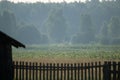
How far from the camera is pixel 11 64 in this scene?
16.1 m

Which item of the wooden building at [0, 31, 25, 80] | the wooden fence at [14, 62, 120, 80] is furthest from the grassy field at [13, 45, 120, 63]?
the wooden building at [0, 31, 25, 80]

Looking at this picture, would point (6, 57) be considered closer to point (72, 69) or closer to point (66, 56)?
point (72, 69)

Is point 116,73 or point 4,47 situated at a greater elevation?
point 4,47

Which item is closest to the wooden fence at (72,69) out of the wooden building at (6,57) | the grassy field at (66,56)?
the wooden building at (6,57)

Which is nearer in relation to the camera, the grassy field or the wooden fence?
the wooden fence

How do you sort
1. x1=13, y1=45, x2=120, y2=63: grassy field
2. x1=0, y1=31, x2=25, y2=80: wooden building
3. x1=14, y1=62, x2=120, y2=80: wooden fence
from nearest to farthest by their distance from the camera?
1. x1=0, y1=31, x2=25, y2=80: wooden building
2. x1=14, y1=62, x2=120, y2=80: wooden fence
3. x1=13, y1=45, x2=120, y2=63: grassy field

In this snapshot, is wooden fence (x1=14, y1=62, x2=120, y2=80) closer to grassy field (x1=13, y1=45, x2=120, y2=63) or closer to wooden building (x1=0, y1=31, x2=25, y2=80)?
wooden building (x1=0, y1=31, x2=25, y2=80)

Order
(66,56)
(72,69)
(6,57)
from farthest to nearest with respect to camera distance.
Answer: (66,56) → (72,69) → (6,57)

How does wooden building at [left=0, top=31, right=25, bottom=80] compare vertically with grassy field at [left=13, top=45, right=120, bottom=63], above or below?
above

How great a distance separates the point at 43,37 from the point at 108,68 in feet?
556

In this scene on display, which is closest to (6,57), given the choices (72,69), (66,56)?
(72,69)

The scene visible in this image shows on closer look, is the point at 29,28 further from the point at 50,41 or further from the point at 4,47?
the point at 4,47

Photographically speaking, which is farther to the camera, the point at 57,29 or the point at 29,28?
the point at 57,29

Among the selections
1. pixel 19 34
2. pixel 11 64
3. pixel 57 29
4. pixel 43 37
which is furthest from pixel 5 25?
pixel 11 64
